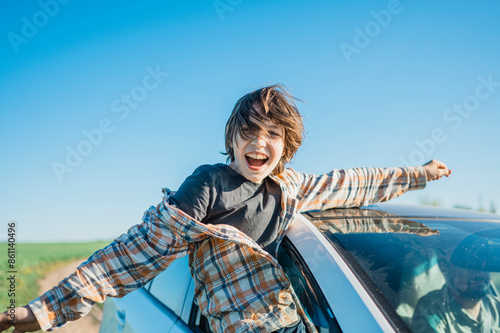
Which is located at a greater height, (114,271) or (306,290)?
(114,271)

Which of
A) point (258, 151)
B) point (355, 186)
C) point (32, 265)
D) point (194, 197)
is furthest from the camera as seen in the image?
point (32, 265)

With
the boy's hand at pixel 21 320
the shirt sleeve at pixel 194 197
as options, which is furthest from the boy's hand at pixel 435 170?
the boy's hand at pixel 21 320

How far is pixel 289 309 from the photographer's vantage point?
1.48 m

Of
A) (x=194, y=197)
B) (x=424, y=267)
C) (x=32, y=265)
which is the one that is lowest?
(x=424, y=267)

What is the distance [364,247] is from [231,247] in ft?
1.66

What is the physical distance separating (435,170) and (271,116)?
1050mm

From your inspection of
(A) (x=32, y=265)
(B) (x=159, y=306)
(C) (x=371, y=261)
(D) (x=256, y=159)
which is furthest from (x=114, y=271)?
(A) (x=32, y=265)

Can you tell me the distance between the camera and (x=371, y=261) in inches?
54.0

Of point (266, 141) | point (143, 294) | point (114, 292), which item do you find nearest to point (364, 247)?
point (266, 141)

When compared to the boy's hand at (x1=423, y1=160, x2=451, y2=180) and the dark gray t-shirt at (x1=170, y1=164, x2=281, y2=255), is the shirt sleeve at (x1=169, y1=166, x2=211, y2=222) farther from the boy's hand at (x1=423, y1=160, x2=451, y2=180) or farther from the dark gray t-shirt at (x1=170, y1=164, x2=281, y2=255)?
the boy's hand at (x1=423, y1=160, x2=451, y2=180)

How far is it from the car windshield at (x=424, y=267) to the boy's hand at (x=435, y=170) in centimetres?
57

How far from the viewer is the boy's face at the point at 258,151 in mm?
1761

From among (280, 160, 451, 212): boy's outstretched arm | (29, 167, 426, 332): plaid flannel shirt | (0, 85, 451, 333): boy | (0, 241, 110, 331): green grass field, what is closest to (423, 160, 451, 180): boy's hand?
(280, 160, 451, 212): boy's outstretched arm

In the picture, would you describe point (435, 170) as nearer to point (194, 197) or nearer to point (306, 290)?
point (306, 290)
